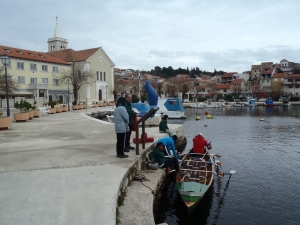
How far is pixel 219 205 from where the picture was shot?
816cm

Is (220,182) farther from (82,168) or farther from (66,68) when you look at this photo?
(66,68)

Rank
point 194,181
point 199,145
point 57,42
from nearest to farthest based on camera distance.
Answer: point 194,181 < point 199,145 < point 57,42

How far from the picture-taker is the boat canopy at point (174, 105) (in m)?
39.4

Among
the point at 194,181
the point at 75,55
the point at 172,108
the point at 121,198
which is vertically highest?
the point at 75,55

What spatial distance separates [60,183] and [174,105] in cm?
3431

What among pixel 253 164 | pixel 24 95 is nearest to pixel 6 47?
pixel 24 95

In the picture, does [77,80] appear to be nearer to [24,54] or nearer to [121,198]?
[24,54]

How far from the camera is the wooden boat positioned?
7086mm

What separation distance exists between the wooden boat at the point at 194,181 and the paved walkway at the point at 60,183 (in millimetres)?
1603

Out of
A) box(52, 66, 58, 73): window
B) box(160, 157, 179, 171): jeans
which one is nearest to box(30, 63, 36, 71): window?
box(52, 66, 58, 73): window

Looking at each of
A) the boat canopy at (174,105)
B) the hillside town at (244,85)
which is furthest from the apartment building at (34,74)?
the hillside town at (244,85)

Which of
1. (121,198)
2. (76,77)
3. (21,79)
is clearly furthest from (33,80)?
(121,198)

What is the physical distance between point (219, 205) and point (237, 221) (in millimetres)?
996

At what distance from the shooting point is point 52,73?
55.1 meters
